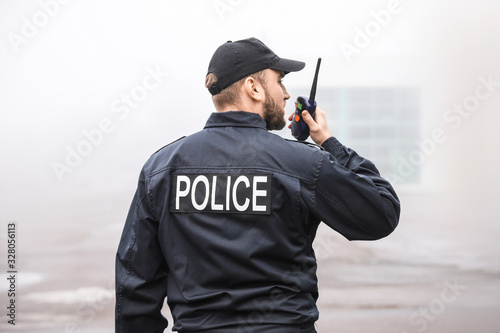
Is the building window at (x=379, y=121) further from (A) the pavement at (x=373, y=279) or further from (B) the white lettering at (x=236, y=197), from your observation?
(B) the white lettering at (x=236, y=197)

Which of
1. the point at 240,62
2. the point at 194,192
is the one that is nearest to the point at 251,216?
the point at 194,192

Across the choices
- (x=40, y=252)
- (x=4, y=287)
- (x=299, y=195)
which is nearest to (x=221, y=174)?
(x=299, y=195)

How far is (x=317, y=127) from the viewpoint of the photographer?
1.28 m

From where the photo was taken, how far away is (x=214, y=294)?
3.66ft

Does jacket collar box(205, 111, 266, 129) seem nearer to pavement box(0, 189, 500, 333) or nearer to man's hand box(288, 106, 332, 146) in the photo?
man's hand box(288, 106, 332, 146)

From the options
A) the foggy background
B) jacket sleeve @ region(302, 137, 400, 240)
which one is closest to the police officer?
jacket sleeve @ region(302, 137, 400, 240)

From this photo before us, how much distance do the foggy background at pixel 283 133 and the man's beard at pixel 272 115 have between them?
5.75 ft

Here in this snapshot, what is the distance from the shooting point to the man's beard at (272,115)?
1.23m

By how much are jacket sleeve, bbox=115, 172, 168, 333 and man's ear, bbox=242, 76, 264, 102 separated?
0.99 ft

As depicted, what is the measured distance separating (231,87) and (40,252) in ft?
6.94

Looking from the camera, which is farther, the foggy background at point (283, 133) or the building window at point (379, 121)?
the building window at point (379, 121)

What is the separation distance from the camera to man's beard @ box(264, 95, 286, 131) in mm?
1226

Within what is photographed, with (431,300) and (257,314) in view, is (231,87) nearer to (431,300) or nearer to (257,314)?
(257,314)

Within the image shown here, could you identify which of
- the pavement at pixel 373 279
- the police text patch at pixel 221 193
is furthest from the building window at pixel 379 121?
the police text patch at pixel 221 193
